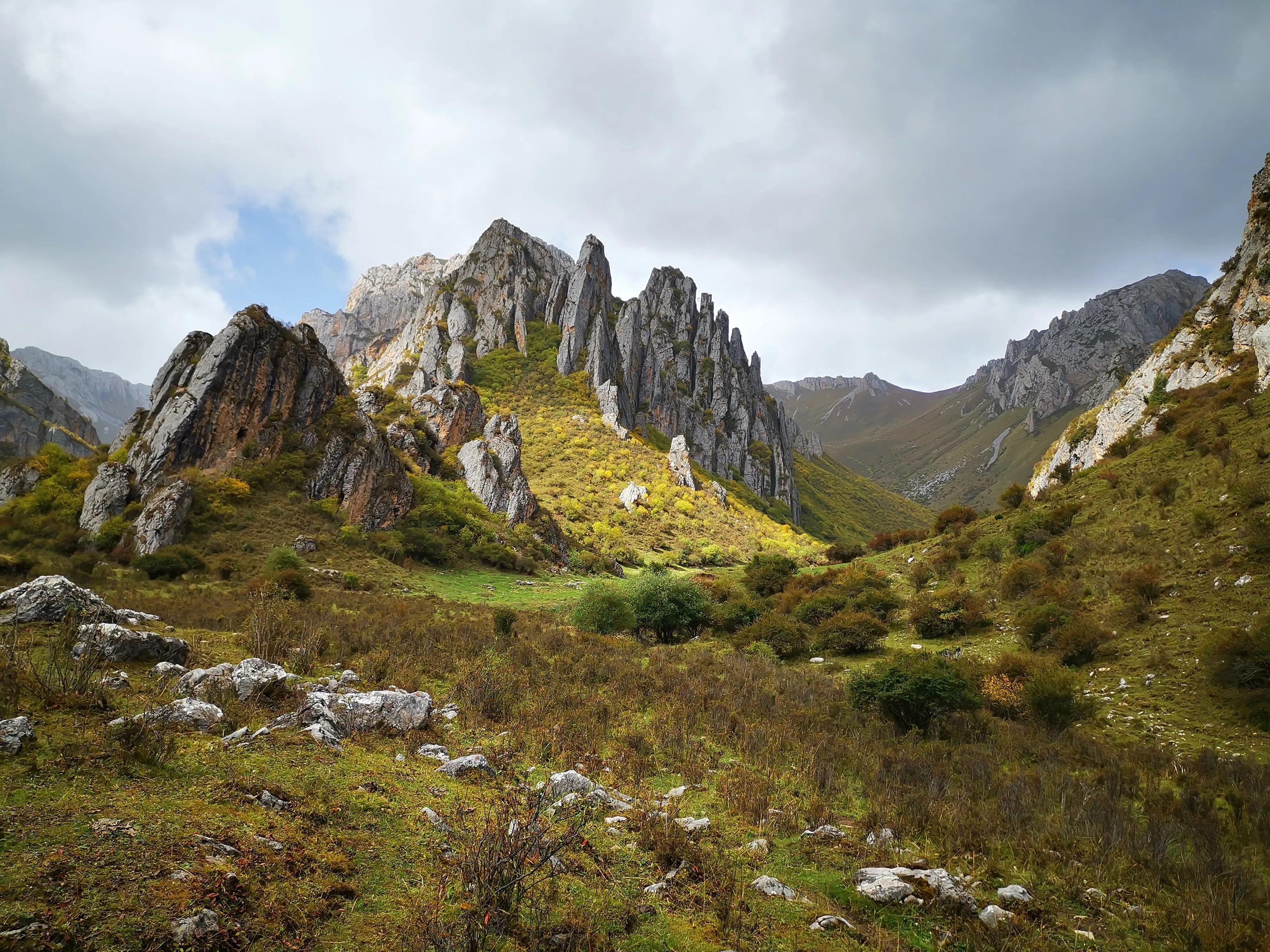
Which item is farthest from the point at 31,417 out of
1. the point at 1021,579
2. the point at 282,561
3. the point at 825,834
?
the point at 1021,579

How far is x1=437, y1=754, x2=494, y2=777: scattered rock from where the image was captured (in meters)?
6.72

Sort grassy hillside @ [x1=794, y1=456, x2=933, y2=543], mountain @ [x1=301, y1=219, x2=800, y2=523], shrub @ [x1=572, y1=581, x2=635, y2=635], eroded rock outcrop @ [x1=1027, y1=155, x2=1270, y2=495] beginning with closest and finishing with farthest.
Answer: shrub @ [x1=572, y1=581, x2=635, y2=635] < eroded rock outcrop @ [x1=1027, y1=155, x2=1270, y2=495] < mountain @ [x1=301, y1=219, x2=800, y2=523] < grassy hillside @ [x1=794, y1=456, x2=933, y2=543]

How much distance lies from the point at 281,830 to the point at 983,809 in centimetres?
800

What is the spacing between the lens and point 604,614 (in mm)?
21609

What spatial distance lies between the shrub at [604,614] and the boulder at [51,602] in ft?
47.4

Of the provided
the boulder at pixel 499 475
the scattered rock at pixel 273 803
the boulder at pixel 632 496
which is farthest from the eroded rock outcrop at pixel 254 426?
the boulder at pixel 632 496

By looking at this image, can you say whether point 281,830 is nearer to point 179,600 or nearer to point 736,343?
point 179,600

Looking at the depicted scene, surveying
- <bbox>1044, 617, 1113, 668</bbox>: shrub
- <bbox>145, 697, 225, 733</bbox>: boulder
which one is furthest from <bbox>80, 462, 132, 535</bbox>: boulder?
<bbox>1044, 617, 1113, 668</bbox>: shrub

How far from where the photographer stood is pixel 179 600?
1697cm

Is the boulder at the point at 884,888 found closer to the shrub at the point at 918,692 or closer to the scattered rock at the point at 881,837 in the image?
the scattered rock at the point at 881,837

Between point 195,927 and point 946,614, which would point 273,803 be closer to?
point 195,927

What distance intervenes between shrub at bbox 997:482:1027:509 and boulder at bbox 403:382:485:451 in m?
43.7

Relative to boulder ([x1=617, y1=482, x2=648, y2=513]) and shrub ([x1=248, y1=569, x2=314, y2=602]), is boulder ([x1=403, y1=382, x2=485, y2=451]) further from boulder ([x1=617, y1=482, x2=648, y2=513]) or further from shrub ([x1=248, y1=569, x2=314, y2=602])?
shrub ([x1=248, y1=569, x2=314, y2=602])

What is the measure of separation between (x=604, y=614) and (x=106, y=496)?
25.9 metres
